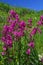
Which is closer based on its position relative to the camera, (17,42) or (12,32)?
(12,32)

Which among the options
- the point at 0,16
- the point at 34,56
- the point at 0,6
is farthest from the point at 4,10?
the point at 34,56

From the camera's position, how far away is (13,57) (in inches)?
324

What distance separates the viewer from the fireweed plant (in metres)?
7.75

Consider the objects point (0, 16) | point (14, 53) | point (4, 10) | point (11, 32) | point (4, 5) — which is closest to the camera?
point (11, 32)

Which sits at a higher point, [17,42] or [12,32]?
[12,32]

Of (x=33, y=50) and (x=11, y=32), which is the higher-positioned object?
(x=11, y=32)

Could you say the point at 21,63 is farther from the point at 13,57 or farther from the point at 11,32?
the point at 11,32

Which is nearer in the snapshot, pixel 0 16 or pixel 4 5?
pixel 0 16

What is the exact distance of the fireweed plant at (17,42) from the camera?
25.4ft

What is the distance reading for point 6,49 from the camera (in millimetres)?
7816

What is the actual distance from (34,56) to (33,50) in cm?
21

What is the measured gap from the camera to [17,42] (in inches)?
319

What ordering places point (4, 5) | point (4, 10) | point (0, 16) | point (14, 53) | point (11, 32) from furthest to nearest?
point (4, 5) < point (4, 10) < point (0, 16) < point (14, 53) < point (11, 32)

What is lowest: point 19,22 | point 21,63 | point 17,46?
point 21,63
